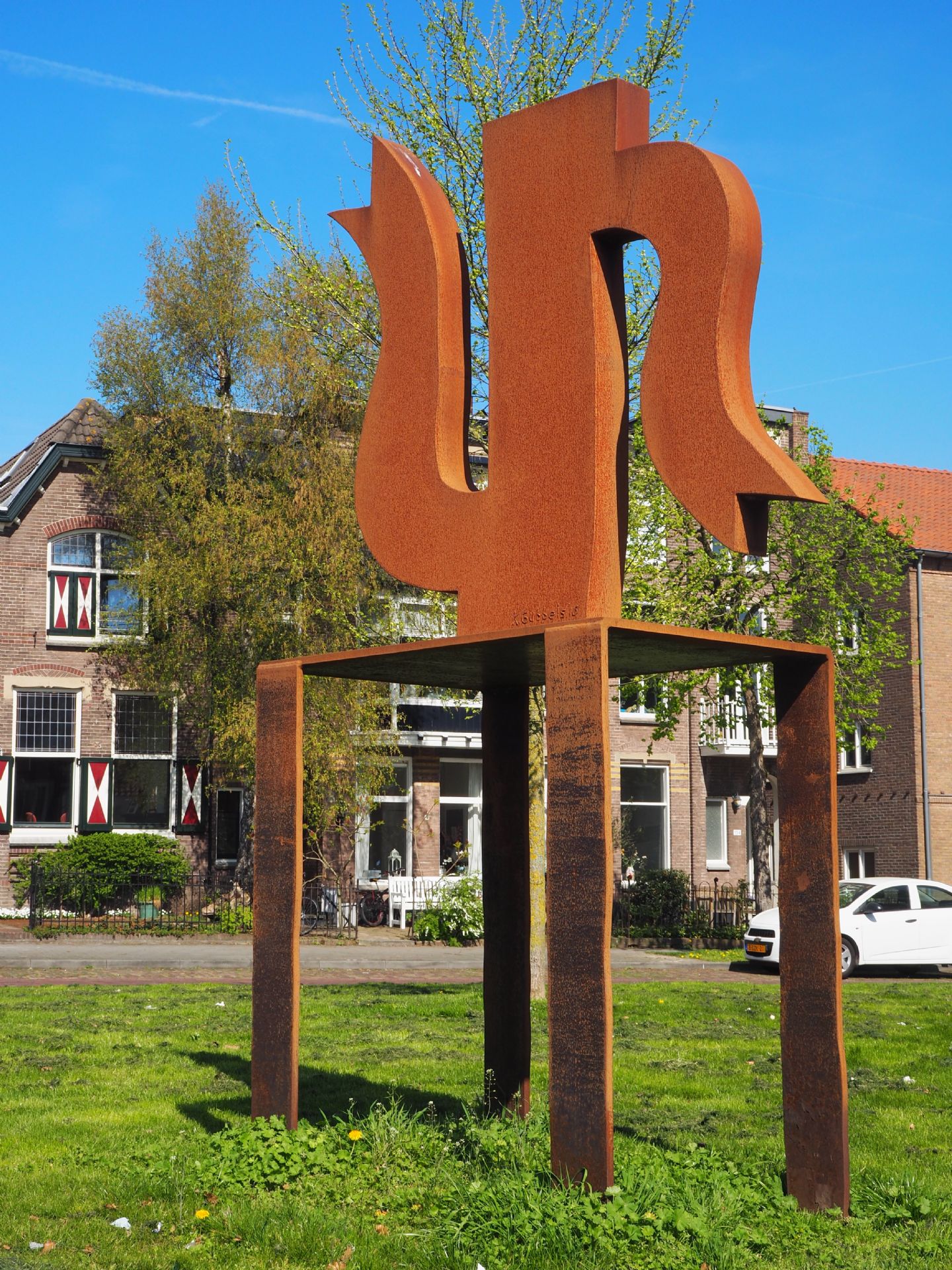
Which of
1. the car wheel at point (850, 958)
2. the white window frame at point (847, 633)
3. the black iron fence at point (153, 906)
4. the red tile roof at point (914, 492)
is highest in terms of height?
the red tile roof at point (914, 492)

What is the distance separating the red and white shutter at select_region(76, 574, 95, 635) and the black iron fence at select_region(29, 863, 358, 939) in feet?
16.9

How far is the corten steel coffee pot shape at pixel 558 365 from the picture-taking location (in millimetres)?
5684

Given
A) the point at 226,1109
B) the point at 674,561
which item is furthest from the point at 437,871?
the point at 226,1109

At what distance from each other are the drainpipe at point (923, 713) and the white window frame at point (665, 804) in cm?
619

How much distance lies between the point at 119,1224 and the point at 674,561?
785 inches

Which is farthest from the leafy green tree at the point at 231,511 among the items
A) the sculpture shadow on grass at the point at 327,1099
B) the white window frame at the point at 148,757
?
the sculpture shadow on grass at the point at 327,1099

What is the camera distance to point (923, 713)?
32.9 m

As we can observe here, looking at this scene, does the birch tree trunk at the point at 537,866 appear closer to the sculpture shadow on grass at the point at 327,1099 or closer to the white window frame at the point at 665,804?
the sculpture shadow on grass at the point at 327,1099

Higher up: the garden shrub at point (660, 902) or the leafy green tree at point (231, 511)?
the leafy green tree at point (231, 511)

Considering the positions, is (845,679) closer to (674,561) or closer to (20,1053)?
(674,561)

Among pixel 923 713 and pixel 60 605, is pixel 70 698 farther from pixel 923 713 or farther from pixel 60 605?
pixel 923 713

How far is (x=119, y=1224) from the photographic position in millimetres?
5719

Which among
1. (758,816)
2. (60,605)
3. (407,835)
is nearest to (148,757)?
(60,605)

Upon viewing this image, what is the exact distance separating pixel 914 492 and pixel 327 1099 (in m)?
32.5
